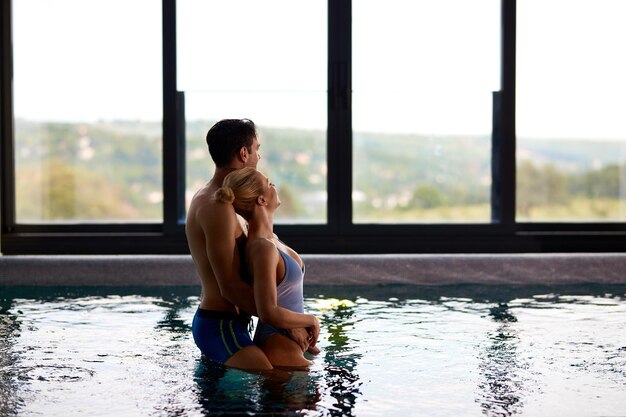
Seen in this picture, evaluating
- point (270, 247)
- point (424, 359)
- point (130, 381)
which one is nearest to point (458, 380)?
point (424, 359)

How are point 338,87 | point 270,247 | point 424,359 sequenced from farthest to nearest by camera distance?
point 338,87 → point 424,359 → point 270,247

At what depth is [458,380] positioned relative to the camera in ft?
11.4

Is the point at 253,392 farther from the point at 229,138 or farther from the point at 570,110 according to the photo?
the point at 570,110

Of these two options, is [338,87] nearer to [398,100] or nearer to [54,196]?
[398,100]

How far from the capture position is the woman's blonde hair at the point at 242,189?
3.44m

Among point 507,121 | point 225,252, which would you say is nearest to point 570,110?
point 507,121

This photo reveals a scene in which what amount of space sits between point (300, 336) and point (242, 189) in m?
0.56

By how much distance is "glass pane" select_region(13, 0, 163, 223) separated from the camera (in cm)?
729

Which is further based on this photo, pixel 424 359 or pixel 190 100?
pixel 190 100

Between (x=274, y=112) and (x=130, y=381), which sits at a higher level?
(x=274, y=112)

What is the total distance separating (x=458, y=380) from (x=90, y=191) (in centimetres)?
456

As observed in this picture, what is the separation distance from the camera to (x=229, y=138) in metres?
3.66

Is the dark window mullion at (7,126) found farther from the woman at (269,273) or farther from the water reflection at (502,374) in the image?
the woman at (269,273)

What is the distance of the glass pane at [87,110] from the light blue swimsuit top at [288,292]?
3.95 metres
